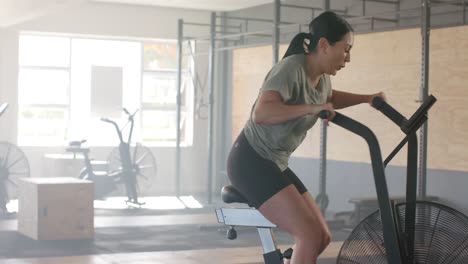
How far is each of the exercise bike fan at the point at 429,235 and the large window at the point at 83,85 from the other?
783 centimetres

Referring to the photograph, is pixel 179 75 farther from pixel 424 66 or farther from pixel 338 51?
pixel 338 51

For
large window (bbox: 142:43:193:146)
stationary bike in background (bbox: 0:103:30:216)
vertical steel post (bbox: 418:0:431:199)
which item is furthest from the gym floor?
large window (bbox: 142:43:193:146)

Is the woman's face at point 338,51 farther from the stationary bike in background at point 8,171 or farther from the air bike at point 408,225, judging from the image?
the stationary bike in background at point 8,171

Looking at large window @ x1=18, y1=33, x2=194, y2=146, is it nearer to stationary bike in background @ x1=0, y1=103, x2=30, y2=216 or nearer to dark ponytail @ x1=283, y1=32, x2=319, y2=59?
stationary bike in background @ x1=0, y1=103, x2=30, y2=216

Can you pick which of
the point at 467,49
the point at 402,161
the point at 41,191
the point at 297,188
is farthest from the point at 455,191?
the point at 297,188

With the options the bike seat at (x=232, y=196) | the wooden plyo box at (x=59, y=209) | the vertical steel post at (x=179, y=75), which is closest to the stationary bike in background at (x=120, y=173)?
the vertical steel post at (x=179, y=75)

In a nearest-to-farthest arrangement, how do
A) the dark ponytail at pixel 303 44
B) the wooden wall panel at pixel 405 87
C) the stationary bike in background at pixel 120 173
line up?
1. the dark ponytail at pixel 303 44
2. the wooden wall panel at pixel 405 87
3. the stationary bike in background at pixel 120 173

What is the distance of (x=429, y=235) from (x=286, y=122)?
1.95 ft

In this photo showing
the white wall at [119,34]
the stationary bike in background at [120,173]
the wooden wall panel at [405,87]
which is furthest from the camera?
the white wall at [119,34]

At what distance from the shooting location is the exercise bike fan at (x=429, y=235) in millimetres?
2590

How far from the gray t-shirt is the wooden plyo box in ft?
11.3

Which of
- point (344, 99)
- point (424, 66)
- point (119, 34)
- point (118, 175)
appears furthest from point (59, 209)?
point (119, 34)

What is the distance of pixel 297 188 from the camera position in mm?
2855

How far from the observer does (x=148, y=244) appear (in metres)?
6.13
